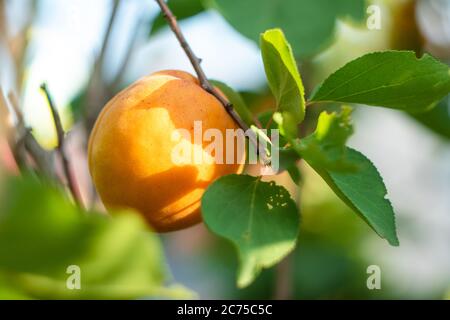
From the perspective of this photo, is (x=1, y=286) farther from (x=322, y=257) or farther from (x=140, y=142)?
(x=322, y=257)

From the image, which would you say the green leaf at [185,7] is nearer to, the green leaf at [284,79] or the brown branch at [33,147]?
the brown branch at [33,147]

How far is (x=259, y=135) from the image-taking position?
67cm

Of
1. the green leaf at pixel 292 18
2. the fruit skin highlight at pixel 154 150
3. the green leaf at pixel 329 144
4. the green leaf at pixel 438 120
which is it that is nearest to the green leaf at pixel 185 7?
the green leaf at pixel 292 18

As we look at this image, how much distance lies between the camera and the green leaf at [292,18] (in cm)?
107

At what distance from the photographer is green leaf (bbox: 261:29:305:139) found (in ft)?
2.14

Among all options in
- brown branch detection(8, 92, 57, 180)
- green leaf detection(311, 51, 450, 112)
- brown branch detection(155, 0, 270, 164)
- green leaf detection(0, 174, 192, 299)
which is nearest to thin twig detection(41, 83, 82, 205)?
brown branch detection(8, 92, 57, 180)

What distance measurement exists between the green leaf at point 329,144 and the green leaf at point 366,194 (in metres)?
0.02

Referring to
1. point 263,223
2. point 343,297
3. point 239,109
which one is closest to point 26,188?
point 263,223

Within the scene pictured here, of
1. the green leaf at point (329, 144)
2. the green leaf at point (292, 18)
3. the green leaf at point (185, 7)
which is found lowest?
the green leaf at point (329, 144)

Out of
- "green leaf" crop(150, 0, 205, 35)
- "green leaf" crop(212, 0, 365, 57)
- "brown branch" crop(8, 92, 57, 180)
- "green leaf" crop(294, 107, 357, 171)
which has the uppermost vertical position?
"green leaf" crop(150, 0, 205, 35)

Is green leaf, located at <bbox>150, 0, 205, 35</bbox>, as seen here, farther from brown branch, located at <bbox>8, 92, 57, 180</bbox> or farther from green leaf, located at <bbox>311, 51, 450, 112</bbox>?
green leaf, located at <bbox>311, 51, 450, 112</bbox>

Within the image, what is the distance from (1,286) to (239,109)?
450 millimetres

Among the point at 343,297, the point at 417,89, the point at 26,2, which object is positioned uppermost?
the point at 26,2

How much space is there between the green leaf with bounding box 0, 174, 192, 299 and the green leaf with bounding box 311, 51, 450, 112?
0.38 m
